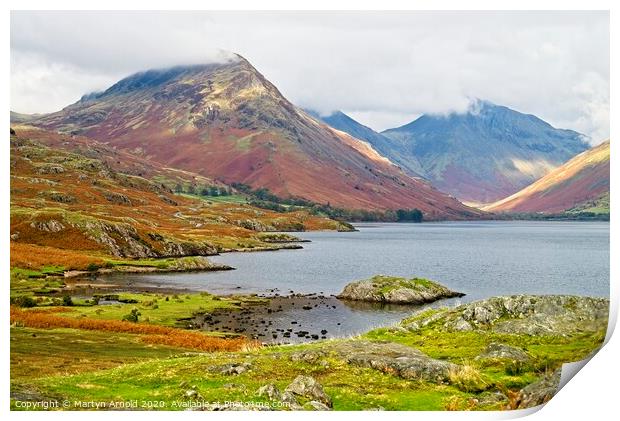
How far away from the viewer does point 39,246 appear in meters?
Result: 151

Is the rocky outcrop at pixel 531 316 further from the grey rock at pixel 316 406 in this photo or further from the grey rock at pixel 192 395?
the grey rock at pixel 192 395

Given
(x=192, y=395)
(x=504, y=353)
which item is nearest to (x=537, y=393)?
(x=504, y=353)

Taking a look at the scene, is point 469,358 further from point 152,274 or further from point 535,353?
point 152,274

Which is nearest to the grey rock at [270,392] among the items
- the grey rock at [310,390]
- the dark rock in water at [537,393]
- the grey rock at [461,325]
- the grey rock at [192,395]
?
the grey rock at [310,390]

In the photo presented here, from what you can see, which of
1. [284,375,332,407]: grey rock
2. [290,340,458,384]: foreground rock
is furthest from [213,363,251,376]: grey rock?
[284,375,332,407]: grey rock

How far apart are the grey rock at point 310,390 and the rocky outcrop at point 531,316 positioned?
16479 millimetres

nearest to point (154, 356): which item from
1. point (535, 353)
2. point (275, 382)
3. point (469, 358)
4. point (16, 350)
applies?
point (16, 350)

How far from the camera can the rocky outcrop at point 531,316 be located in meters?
41.2

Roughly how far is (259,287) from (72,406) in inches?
3829

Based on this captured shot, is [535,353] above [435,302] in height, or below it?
above

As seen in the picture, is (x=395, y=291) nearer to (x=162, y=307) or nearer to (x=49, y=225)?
(x=162, y=307)

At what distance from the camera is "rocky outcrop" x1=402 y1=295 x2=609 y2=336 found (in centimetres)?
4119

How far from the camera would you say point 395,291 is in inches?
4294

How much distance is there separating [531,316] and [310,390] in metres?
20.4
